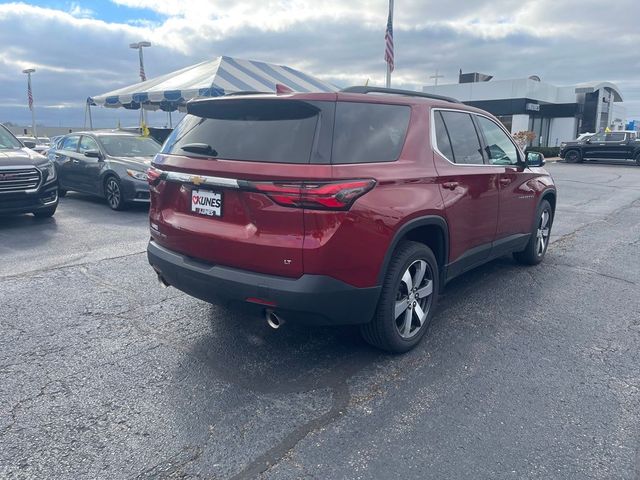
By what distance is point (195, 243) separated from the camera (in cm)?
339

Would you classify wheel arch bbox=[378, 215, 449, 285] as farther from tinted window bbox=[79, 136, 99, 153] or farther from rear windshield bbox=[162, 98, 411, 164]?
tinted window bbox=[79, 136, 99, 153]

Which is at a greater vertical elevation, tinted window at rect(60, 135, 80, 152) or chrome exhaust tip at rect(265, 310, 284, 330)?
tinted window at rect(60, 135, 80, 152)

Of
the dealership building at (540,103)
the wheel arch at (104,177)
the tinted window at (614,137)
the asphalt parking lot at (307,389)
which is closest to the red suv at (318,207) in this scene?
the asphalt parking lot at (307,389)

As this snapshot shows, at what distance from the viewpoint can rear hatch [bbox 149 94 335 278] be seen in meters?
2.98

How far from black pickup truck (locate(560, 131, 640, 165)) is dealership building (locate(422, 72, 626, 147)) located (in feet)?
25.1

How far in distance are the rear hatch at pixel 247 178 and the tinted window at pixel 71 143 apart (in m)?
8.71

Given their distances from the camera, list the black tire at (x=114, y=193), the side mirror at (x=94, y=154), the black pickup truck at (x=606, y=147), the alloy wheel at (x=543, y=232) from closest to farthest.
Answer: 1. the alloy wheel at (x=543, y=232)
2. the black tire at (x=114, y=193)
3. the side mirror at (x=94, y=154)
4. the black pickup truck at (x=606, y=147)

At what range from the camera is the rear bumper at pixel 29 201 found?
7777mm

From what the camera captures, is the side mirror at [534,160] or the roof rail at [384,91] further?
the side mirror at [534,160]

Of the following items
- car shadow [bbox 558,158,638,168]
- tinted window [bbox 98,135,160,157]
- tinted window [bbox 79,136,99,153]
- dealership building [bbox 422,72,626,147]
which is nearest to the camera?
tinted window [bbox 98,135,160,157]

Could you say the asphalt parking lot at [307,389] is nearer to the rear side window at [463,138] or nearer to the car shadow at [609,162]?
the rear side window at [463,138]

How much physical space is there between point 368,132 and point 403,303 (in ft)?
3.98

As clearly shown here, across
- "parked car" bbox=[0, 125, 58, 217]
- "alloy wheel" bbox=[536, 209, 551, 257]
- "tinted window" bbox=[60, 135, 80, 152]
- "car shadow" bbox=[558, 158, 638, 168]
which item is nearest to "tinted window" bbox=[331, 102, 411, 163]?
"alloy wheel" bbox=[536, 209, 551, 257]

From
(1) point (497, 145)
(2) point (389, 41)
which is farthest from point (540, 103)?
(1) point (497, 145)
